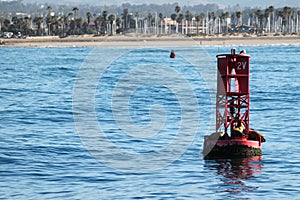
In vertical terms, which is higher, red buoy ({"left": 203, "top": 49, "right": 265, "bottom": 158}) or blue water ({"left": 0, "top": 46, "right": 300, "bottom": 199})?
red buoy ({"left": 203, "top": 49, "right": 265, "bottom": 158})

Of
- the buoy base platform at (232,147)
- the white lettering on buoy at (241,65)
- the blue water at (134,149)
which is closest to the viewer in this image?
the blue water at (134,149)

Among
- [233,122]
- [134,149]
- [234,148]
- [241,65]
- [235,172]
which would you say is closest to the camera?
[235,172]

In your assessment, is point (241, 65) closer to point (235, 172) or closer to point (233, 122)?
point (233, 122)

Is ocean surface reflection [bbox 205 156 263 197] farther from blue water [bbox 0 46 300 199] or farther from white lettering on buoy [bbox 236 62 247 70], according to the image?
white lettering on buoy [bbox 236 62 247 70]

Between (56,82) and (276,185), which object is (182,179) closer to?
(276,185)

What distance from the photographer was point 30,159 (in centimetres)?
2884

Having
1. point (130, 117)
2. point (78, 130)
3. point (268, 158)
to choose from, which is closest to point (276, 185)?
point (268, 158)

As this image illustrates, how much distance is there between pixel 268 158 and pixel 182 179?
196 inches

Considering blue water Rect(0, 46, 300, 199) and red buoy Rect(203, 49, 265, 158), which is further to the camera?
red buoy Rect(203, 49, 265, 158)

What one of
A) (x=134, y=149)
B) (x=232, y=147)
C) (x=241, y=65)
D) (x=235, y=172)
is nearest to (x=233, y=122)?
(x=232, y=147)

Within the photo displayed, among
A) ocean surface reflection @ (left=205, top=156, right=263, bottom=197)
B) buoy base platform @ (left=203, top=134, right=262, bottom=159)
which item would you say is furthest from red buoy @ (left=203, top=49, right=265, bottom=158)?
ocean surface reflection @ (left=205, top=156, right=263, bottom=197)

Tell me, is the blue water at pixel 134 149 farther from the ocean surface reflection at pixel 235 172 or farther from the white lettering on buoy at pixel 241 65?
the white lettering on buoy at pixel 241 65

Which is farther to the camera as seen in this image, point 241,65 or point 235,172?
point 241,65

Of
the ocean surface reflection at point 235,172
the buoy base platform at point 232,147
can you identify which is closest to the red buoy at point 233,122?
the buoy base platform at point 232,147
